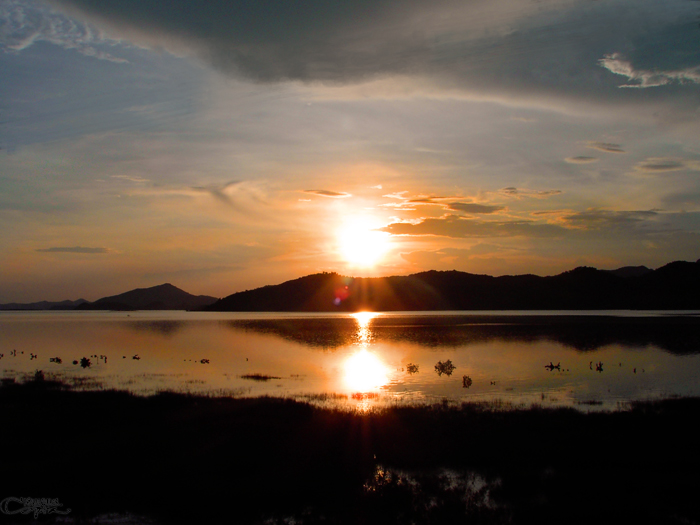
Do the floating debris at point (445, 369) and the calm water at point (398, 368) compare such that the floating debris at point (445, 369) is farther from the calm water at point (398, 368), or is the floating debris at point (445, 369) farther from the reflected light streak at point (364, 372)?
the reflected light streak at point (364, 372)

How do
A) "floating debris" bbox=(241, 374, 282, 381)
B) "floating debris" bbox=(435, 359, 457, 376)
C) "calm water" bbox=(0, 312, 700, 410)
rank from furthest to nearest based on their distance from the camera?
"floating debris" bbox=(435, 359, 457, 376)
"floating debris" bbox=(241, 374, 282, 381)
"calm water" bbox=(0, 312, 700, 410)

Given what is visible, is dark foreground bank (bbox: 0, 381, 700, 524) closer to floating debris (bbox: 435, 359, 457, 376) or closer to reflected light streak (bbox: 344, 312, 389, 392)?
reflected light streak (bbox: 344, 312, 389, 392)

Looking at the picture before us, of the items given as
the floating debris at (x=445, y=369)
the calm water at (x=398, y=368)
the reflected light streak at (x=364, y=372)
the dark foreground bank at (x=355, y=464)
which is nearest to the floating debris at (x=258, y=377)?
the calm water at (x=398, y=368)

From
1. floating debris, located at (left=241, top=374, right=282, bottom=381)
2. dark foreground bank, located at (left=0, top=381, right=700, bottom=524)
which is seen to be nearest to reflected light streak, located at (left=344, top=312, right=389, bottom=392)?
floating debris, located at (left=241, top=374, right=282, bottom=381)

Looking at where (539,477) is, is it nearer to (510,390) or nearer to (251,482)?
(251,482)

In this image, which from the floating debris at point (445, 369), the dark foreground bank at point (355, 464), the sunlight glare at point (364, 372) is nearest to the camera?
the dark foreground bank at point (355, 464)

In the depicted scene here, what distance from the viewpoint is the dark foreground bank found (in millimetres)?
14008

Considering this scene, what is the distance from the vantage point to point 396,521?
528 inches

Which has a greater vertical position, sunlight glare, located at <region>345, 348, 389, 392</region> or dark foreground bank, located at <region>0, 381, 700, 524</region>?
dark foreground bank, located at <region>0, 381, 700, 524</region>

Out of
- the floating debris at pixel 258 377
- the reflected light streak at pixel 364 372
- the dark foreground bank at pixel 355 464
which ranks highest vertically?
the dark foreground bank at pixel 355 464

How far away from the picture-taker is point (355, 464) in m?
17.8

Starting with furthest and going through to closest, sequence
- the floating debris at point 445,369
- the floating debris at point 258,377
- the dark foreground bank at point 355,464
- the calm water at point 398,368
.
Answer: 1. the floating debris at point 445,369
2. the floating debris at point 258,377
3. the calm water at point 398,368
4. the dark foreground bank at point 355,464

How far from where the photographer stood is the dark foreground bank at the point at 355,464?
1401 centimetres

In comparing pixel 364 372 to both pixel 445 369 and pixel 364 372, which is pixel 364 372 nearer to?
pixel 364 372
